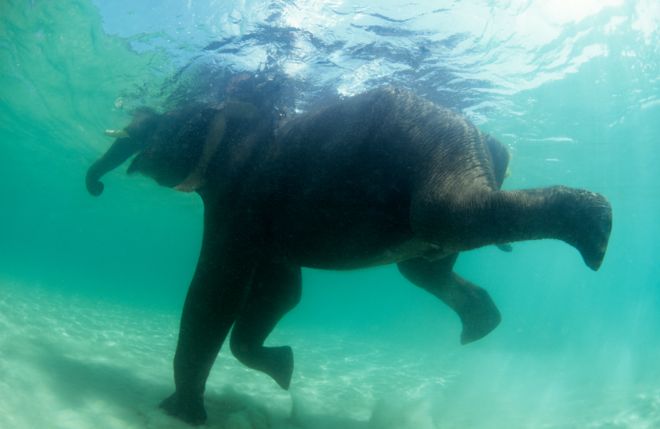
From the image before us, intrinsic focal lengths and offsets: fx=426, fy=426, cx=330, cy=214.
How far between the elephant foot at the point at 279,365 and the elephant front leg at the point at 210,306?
857 millimetres

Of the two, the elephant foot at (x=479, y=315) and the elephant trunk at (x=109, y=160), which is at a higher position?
the elephant trunk at (x=109, y=160)

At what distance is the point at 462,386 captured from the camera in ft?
44.5

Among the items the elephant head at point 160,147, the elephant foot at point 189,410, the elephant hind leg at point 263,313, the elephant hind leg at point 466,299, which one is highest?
the elephant head at point 160,147

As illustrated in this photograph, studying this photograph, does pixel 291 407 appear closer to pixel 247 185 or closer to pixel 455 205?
pixel 247 185

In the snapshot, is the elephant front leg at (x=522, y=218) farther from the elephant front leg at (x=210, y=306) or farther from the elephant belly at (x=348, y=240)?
the elephant front leg at (x=210, y=306)

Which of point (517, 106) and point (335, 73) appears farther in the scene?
point (517, 106)

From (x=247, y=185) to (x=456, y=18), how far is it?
24.9ft

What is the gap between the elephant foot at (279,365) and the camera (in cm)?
459

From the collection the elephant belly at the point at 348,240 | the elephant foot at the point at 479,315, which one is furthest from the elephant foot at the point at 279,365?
the elephant foot at the point at 479,315

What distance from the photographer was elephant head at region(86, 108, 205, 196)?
4.31m

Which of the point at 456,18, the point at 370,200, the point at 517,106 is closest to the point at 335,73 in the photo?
the point at 456,18

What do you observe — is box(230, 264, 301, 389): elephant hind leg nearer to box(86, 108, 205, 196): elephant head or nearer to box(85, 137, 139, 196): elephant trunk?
box(86, 108, 205, 196): elephant head

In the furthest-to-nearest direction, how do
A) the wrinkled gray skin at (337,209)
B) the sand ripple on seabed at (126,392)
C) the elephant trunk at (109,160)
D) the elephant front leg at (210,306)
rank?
the elephant trunk at (109,160) < the sand ripple on seabed at (126,392) < the elephant front leg at (210,306) < the wrinkled gray skin at (337,209)

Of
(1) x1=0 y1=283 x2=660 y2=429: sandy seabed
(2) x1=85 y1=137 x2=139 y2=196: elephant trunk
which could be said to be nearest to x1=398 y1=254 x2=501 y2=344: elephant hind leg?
(1) x1=0 y1=283 x2=660 y2=429: sandy seabed
